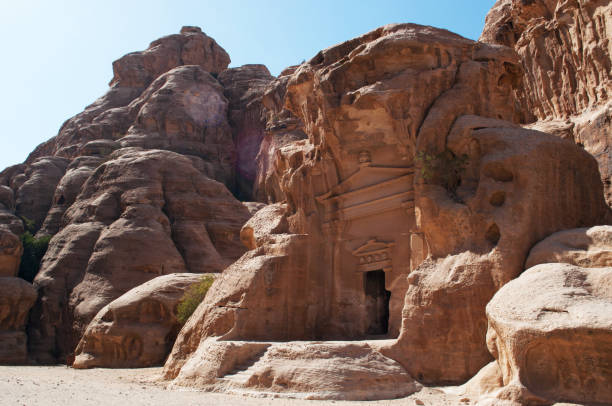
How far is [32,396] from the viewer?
11.0m

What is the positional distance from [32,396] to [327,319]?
947 cm

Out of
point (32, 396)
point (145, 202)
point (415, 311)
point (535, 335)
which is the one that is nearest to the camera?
point (535, 335)

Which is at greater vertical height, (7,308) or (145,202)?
(145,202)

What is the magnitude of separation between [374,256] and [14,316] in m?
25.0

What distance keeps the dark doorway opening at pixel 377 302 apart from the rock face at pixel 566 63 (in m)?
12.7

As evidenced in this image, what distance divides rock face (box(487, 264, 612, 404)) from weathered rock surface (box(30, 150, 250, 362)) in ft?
86.0

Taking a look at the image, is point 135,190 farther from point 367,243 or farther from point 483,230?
point 483,230

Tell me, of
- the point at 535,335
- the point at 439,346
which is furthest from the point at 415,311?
the point at 535,335

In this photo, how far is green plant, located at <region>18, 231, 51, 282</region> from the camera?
39.8 meters

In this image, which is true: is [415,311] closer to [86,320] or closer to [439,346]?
[439,346]

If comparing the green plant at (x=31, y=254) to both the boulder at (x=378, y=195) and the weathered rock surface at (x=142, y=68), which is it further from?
the boulder at (x=378, y=195)

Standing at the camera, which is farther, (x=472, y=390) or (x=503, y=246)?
(x=503, y=246)

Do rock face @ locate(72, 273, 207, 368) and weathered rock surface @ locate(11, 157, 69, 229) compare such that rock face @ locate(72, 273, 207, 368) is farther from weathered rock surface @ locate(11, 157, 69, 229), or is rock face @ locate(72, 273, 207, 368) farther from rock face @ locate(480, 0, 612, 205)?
weathered rock surface @ locate(11, 157, 69, 229)

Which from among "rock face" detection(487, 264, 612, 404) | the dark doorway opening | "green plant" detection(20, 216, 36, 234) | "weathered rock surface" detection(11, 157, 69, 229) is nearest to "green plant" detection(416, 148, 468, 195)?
the dark doorway opening
